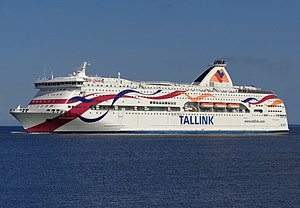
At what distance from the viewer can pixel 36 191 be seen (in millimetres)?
32156

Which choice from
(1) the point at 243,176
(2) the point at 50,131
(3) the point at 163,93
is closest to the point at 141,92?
(3) the point at 163,93

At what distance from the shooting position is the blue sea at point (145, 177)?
30.0 meters

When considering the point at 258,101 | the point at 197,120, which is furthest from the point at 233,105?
the point at 197,120

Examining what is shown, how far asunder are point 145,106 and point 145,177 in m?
42.6

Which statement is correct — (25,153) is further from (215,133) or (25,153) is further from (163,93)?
(215,133)

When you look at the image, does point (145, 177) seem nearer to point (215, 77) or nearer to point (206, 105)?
point (206, 105)

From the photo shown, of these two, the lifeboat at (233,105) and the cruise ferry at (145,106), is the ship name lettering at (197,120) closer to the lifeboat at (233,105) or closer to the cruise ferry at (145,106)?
the cruise ferry at (145,106)

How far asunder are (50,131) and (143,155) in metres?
25.0

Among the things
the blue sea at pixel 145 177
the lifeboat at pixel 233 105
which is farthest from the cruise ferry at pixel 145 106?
the blue sea at pixel 145 177

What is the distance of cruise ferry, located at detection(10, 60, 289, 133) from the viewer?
244ft

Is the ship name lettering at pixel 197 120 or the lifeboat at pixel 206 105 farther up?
the lifeboat at pixel 206 105

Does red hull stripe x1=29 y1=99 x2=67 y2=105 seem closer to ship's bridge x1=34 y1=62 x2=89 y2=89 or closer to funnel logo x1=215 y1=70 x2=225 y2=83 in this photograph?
ship's bridge x1=34 y1=62 x2=89 y2=89

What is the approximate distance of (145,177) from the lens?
37.9 metres

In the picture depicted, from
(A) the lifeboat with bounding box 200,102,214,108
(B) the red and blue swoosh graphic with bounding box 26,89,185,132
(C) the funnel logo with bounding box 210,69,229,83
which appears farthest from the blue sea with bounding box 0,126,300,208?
(C) the funnel logo with bounding box 210,69,229,83
